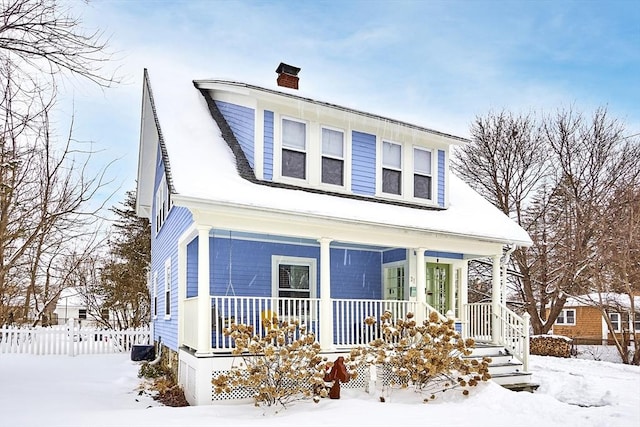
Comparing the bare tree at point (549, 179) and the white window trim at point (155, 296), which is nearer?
the white window trim at point (155, 296)

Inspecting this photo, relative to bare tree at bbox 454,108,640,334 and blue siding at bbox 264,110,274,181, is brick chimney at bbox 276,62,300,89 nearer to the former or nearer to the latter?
blue siding at bbox 264,110,274,181

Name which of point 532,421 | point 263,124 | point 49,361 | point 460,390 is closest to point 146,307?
point 49,361

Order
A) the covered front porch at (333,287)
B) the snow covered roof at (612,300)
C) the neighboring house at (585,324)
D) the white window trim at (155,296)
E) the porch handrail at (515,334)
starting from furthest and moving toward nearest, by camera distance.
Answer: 1. the neighboring house at (585,324)
2. the snow covered roof at (612,300)
3. the white window trim at (155,296)
4. the porch handrail at (515,334)
5. the covered front porch at (333,287)

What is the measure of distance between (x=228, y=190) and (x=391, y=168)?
412cm

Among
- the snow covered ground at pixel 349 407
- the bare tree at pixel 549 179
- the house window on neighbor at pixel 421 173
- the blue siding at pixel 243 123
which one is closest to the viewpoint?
the snow covered ground at pixel 349 407

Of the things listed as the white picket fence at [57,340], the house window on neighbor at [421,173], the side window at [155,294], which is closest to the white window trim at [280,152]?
the house window on neighbor at [421,173]

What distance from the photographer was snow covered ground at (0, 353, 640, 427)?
7.00 metres

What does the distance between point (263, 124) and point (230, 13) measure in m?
2.04

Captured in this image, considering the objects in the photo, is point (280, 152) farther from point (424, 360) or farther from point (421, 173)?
point (424, 360)

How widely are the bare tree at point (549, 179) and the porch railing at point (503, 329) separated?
27.6 ft

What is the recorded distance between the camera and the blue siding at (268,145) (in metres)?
9.98

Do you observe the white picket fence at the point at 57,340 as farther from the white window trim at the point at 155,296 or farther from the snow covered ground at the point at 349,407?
the snow covered ground at the point at 349,407

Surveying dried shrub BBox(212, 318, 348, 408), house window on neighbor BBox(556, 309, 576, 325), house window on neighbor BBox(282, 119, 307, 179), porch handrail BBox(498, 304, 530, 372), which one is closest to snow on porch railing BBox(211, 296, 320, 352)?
dried shrub BBox(212, 318, 348, 408)

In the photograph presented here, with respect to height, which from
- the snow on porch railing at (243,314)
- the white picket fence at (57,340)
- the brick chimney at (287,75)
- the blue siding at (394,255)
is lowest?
the white picket fence at (57,340)
